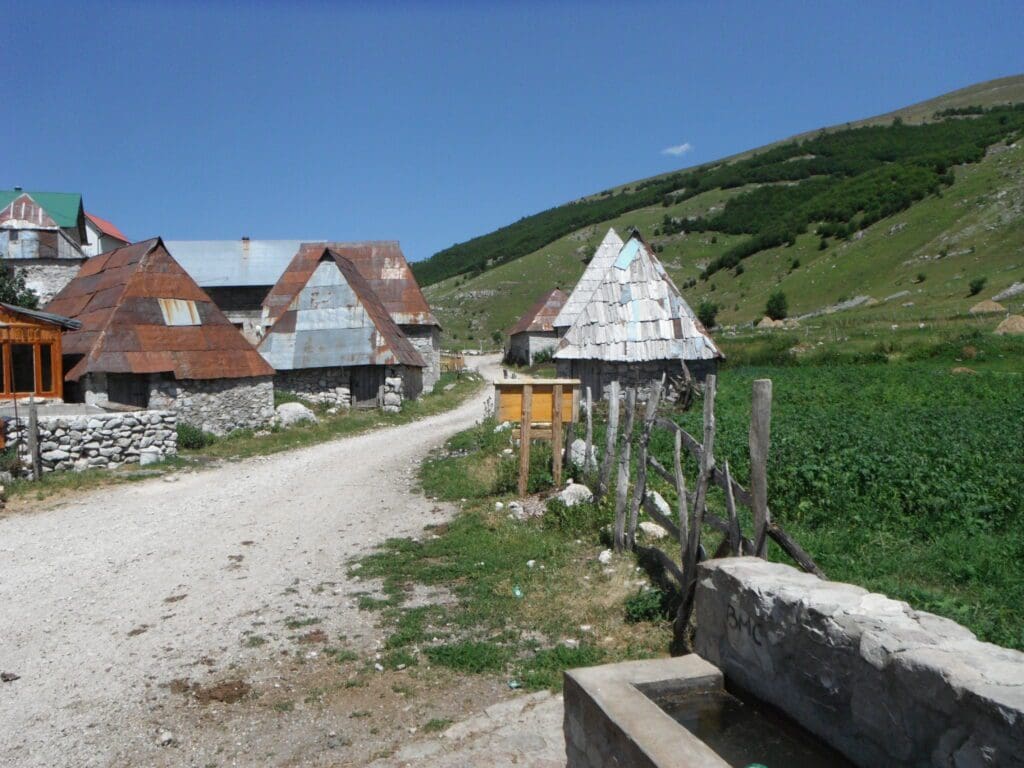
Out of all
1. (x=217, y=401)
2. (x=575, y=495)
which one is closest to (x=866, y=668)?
(x=575, y=495)

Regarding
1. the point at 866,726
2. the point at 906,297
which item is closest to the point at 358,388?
the point at 866,726

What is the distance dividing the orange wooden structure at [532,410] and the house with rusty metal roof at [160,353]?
11.2 meters

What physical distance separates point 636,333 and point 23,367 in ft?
51.1

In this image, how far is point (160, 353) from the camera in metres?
19.5

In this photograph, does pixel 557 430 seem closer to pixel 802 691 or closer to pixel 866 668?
pixel 802 691

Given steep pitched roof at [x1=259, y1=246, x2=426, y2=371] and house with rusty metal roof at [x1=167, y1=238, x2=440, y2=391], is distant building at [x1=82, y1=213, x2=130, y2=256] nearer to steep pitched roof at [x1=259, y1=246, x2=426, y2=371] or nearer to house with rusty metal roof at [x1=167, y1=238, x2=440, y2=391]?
house with rusty metal roof at [x1=167, y1=238, x2=440, y2=391]

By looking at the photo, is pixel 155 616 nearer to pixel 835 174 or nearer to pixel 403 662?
pixel 403 662

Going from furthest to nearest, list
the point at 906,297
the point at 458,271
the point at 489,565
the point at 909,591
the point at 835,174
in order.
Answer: the point at 458,271 → the point at 835,174 → the point at 906,297 → the point at 489,565 → the point at 909,591

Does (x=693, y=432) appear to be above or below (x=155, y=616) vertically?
above

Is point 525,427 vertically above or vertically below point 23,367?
below

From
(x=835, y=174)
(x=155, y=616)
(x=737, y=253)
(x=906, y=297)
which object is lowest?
(x=155, y=616)

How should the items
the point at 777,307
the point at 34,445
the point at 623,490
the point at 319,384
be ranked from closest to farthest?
the point at 623,490
the point at 34,445
the point at 319,384
the point at 777,307

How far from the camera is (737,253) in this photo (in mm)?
79625

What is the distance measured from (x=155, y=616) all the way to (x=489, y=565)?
3532mm
